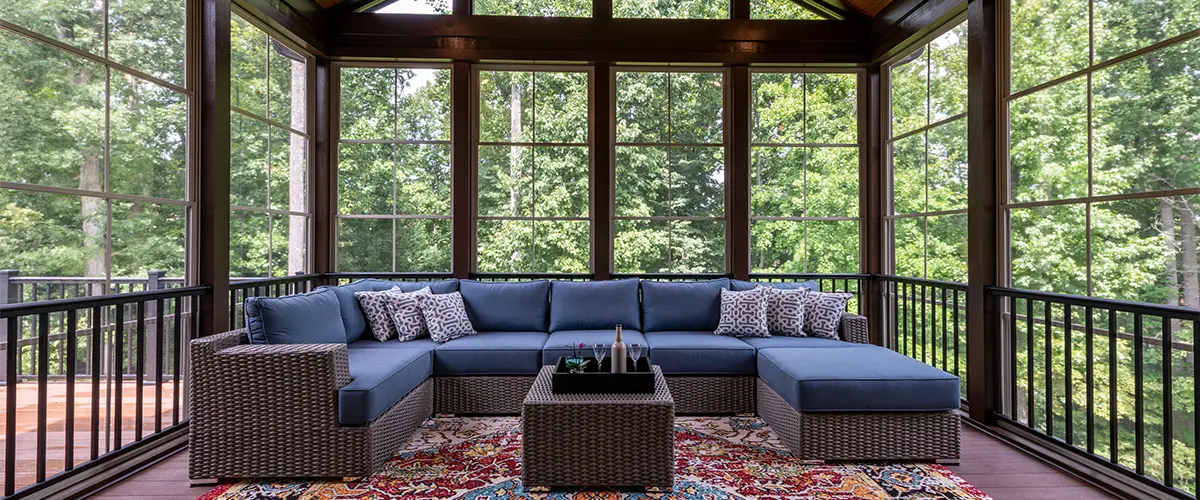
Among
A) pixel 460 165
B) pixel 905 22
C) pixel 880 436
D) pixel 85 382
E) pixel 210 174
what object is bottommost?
pixel 880 436

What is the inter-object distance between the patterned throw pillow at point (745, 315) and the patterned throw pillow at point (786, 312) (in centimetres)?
7

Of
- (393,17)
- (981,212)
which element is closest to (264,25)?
(393,17)

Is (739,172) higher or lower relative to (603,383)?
higher

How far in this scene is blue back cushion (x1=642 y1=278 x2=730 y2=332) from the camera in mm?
4031

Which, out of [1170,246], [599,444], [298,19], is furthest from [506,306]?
[1170,246]

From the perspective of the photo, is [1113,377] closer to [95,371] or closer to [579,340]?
[579,340]

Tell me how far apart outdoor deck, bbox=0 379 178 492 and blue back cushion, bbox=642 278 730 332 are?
3140 mm

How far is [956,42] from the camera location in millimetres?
3898

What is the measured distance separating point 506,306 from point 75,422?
8.64 ft

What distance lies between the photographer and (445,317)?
146 inches

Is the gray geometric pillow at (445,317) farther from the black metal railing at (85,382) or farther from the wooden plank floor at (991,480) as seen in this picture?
the wooden plank floor at (991,480)

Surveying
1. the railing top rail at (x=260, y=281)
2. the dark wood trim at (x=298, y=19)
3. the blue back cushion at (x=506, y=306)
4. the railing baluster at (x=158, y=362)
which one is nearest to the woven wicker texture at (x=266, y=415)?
the railing baluster at (x=158, y=362)

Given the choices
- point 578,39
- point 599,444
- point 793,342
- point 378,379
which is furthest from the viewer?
point 578,39

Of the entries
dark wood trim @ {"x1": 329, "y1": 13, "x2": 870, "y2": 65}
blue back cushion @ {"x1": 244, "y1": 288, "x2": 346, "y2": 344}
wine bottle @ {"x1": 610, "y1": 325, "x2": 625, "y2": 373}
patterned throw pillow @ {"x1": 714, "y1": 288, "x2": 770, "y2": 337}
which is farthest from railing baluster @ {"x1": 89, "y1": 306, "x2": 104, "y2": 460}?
patterned throw pillow @ {"x1": 714, "y1": 288, "x2": 770, "y2": 337}
